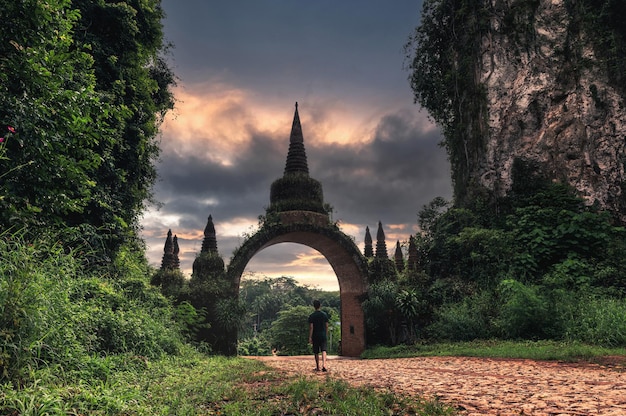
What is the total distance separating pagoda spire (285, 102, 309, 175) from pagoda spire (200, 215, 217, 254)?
16.0 feet

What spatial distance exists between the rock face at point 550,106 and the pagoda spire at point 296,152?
28.4ft

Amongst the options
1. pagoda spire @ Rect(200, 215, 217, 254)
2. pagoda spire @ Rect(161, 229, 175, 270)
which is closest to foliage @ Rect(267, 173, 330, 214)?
pagoda spire @ Rect(200, 215, 217, 254)

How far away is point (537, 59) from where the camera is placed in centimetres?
1784

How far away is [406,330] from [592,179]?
32.5 ft

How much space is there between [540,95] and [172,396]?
1911 centimetres

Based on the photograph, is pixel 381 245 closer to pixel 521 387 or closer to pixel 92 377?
pixel 521 387

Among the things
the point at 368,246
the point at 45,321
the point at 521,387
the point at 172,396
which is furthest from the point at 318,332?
the point at 368,246

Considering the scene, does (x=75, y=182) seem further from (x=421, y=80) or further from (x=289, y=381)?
(x=421, y=80)

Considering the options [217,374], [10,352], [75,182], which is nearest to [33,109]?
[75,182]

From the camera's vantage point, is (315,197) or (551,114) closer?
(551,114)

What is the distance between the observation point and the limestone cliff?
15727mm

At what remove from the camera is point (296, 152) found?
67.6ft

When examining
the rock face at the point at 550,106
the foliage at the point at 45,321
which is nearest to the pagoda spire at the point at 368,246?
the rock face at the point at 550,106

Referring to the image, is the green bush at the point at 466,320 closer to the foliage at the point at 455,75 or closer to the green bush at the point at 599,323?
the green bush at the point at 599,323
